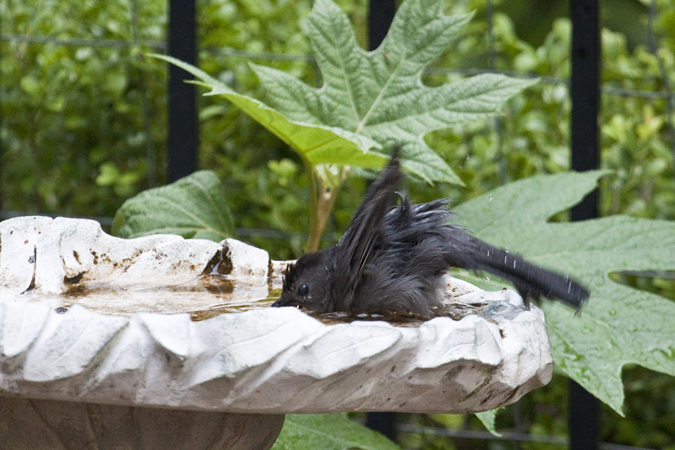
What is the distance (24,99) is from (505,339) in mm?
2249

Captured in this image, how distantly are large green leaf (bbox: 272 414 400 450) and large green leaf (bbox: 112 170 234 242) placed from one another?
0.46 meters

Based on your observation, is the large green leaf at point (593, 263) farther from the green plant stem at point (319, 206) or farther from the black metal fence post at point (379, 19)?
the black metal fence post at point (379, 19)

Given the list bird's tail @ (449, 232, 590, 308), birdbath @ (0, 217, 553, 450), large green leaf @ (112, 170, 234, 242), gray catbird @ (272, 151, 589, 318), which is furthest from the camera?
large green leaf @ (112, 170, 234, 242)

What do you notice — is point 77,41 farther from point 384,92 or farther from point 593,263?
point 593,263

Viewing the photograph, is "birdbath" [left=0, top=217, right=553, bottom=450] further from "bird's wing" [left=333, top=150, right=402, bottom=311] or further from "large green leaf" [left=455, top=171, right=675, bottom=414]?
"large green leaf" [left=455, top=171, right=675, bottom=414]

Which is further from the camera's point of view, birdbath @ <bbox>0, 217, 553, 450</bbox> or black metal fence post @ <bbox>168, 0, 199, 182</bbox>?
black metal fence post @ <bbox>168, 0, 199, 182</bbox>

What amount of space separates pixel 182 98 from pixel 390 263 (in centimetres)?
121

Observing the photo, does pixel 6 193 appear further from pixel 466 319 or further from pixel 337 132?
pixel 466 319

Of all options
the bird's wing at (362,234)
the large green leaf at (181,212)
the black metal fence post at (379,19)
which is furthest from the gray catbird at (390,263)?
the black metal fence post at (379,19)

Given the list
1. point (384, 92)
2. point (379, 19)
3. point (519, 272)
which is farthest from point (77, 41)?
point (519, 272)

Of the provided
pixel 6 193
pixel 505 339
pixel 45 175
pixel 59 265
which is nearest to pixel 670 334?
pixel 505 339

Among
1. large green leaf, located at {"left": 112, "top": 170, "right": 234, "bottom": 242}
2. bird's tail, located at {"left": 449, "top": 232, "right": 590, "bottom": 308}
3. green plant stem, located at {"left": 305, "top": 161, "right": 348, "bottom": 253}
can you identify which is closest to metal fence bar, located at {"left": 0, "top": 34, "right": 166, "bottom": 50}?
large green leaf, located at {"left": 112, "top": 170, "right": 234, "bottom": 242}

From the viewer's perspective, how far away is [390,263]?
49.1 inches

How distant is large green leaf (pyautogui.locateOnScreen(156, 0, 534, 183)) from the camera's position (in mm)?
1686
